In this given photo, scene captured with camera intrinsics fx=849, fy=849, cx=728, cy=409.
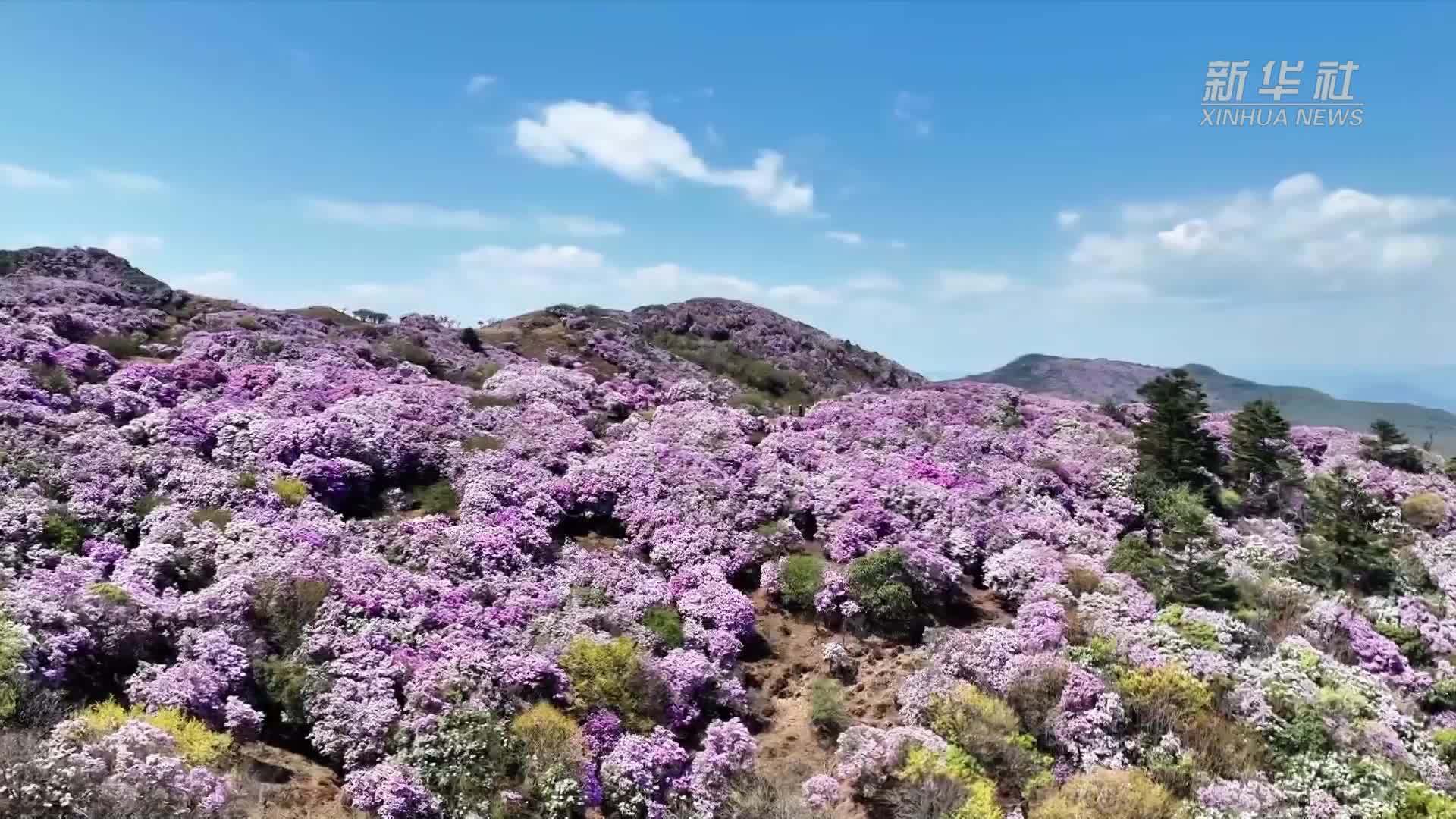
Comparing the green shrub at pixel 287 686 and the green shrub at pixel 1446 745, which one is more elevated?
the green shrub at pixel 1446 745

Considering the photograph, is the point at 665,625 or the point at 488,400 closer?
the point at 665,625

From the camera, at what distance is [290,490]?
20.0m

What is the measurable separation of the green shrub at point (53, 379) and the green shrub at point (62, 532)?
7.54 meters

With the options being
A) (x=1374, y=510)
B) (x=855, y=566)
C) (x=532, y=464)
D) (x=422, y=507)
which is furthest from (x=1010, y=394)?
(x=422, y=507)

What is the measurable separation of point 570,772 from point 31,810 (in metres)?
6.72

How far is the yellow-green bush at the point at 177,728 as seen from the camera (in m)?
11.9

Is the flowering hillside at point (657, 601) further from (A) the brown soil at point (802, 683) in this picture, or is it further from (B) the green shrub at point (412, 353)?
(B) the green shrub at point (412, 353)

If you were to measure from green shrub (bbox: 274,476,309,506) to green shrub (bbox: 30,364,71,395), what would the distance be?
7727mm

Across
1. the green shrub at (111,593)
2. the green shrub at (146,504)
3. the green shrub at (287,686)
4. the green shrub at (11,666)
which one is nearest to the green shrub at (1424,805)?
the green shrub at (287,686)

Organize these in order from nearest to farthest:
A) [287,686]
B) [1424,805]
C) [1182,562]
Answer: [1424,805] → [287,686] → [1182,562]

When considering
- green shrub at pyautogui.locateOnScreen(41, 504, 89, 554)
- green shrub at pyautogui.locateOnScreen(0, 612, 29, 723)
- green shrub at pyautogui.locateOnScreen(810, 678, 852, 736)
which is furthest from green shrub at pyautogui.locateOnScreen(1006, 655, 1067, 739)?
green shrub at pyautogui.locateOnScreen(41, 504, 89, 554)

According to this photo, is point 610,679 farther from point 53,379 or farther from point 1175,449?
point 1175,449

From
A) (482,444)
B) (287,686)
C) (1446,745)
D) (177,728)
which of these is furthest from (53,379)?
(1446,745)

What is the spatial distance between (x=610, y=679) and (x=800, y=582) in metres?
6.24
